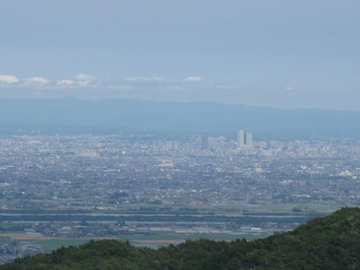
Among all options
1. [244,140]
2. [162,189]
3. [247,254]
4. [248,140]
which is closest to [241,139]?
[244,140]

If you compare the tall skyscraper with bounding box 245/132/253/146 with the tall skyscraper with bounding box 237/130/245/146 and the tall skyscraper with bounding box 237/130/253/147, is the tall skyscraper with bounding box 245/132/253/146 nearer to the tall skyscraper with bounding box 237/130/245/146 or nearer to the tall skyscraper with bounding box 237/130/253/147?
the tall skyscraper with bounding box 237/130/253/147

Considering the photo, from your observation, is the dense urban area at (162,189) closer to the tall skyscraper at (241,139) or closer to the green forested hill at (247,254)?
the tall skyscraper at (241,139)

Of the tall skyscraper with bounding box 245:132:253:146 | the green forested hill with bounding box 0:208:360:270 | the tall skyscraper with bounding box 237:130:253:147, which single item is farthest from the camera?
the tall skyscraper with bounding box 245:132:253:146

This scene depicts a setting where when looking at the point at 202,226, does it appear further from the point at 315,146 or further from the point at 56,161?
the point at 315,146

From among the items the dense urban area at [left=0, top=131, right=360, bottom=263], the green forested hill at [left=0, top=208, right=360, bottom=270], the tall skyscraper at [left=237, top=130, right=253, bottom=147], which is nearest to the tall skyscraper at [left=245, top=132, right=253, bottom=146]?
the tall skyscraper at [left=237, top=130, right=253, bottom=147]

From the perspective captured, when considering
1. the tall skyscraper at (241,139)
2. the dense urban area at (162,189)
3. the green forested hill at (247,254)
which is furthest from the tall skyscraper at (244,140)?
the green forested hill at (247,254)

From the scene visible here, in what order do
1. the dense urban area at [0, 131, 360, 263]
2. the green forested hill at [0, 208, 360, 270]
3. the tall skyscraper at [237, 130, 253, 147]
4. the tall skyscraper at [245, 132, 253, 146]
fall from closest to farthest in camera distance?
the green forested hill at [0, 208, 360, 270]
the dense urban area at [0, 131, 360, 263]
the tall skyscraper at [237, 130, 253, 147]
the tall skyscraper at [245, 132, 253, 146]
